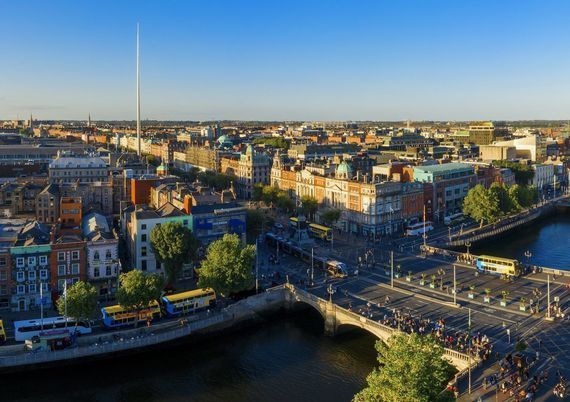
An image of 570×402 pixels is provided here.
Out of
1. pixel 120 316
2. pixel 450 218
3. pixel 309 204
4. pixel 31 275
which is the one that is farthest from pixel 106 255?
pixel 450 218

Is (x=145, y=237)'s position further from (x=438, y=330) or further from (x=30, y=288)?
(x=438, y=330)

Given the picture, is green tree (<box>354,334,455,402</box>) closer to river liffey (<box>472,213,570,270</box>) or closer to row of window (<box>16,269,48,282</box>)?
row of window (<box>16,269,48,282</box>)

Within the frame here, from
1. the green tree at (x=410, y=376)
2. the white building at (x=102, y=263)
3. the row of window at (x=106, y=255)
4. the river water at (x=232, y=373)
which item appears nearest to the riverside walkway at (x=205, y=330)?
the river water at (x=232, y=373)

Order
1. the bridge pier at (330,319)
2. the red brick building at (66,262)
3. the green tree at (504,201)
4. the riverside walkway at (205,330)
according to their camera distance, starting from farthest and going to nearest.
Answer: the green tree at (504,201) → the red brick building at (66,262) → the bridge pier at (330,319) → the riverside walkway at (205,330)

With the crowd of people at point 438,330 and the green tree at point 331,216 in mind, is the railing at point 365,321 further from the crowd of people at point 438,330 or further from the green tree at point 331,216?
the green tree at point 331,216

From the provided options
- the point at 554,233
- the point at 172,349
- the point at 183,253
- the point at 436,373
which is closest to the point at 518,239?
the point at 554,233

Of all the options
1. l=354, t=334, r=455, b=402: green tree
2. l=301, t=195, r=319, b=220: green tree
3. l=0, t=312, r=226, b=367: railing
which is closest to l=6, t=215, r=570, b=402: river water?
l=0, t=312, r=226, b=367: railing
